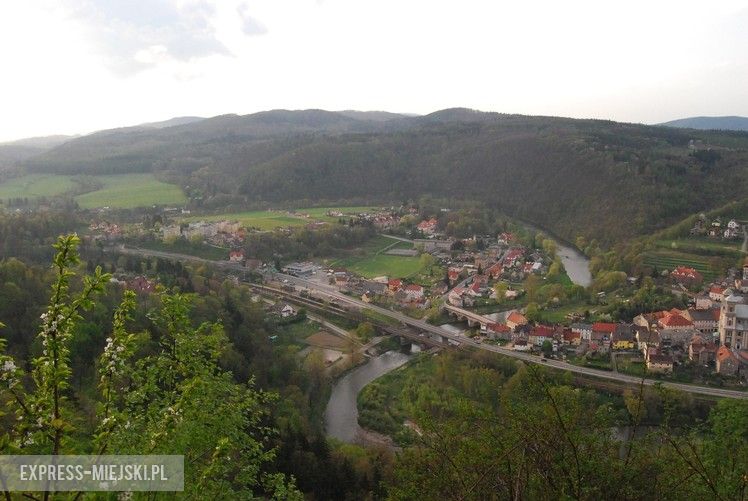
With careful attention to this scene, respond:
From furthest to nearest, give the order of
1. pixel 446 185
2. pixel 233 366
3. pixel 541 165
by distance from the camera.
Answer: pixel 446 185 < pixel 541 165 < pixel 233 366

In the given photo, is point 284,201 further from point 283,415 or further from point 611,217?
point 283,415

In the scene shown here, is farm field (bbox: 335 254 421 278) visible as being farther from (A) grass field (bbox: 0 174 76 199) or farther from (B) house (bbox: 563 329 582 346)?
(A) grass field (bbox: 0 174 76 199)

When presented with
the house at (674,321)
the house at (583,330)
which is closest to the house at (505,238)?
the house at (674,321)

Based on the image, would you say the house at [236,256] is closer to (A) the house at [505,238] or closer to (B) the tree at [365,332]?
(B) the tree at [365,332]

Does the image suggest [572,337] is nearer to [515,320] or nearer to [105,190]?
[515,320]

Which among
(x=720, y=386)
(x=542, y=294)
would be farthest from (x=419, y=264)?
(x=720, y=386)

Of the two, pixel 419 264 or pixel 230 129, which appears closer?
pixel 419 264
